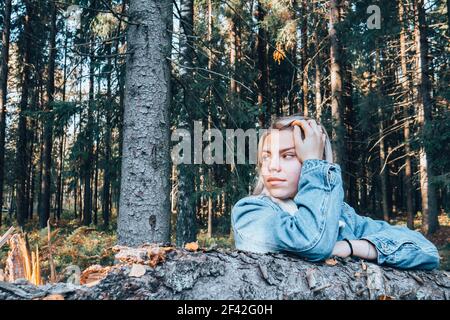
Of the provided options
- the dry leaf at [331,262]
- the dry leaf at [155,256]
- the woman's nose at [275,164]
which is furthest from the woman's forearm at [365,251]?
the dry leaf at [155,256]

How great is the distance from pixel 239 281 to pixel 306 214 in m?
0.38

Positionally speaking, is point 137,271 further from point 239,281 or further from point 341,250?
point 341,250

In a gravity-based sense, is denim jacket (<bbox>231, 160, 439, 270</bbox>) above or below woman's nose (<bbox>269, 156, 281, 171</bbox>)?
below

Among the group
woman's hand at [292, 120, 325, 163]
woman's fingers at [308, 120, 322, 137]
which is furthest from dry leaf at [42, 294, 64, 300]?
woman's fingers at [308, 120, 322, 137]

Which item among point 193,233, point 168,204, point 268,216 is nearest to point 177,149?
point 193,233

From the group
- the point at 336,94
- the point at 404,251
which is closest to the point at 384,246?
the point at 404,251

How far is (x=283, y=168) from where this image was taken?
1714 mm

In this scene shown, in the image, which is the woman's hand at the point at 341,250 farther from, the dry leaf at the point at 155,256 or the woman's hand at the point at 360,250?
the dry leaf at the point at 155,256

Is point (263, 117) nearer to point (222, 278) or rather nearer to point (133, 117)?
point (133, 117)

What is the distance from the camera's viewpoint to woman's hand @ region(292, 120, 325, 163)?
1673 mm

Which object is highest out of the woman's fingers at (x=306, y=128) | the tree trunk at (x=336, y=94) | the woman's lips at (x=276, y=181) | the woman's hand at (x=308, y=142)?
the tree trunk at (x=336, y=94)

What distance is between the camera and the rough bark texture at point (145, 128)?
12.3 ft

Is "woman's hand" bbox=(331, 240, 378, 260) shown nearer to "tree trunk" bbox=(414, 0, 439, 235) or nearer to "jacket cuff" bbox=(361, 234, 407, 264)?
"jacket cuff" bbox=(361, 234, 407, 264)
